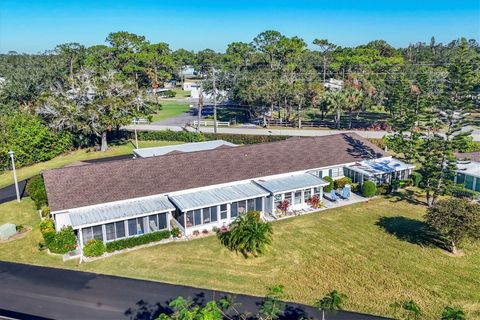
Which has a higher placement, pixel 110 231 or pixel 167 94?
pixel 167 94

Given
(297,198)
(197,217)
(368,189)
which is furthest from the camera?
(368,189)

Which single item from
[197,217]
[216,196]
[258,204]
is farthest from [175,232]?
[258,204]

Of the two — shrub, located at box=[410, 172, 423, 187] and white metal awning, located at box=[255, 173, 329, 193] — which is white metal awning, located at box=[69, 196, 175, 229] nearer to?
white metal awning, located at box=[255, 173, 329, 193]

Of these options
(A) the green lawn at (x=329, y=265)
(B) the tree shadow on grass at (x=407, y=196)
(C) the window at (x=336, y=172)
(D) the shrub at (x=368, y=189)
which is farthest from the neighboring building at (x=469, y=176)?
(C) the window at (x=336, y=172)

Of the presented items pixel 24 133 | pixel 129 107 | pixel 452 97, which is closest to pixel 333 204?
pixel 452 97

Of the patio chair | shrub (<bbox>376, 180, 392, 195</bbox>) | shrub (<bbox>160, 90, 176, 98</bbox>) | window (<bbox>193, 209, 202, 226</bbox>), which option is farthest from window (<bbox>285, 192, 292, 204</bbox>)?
shrub (<bbox>160, 90, 176, 98</bbox>)

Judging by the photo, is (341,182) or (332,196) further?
(341,182)

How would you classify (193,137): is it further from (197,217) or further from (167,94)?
(167,94)
